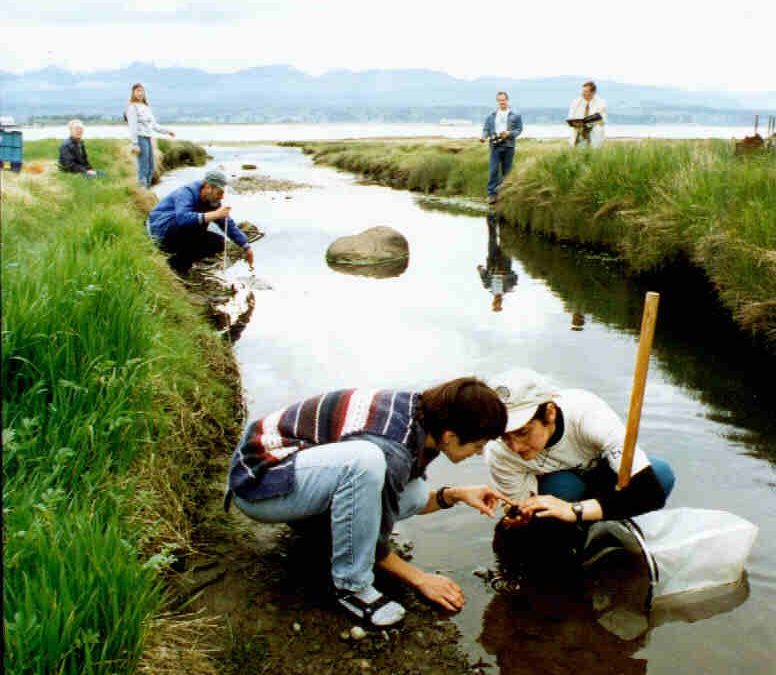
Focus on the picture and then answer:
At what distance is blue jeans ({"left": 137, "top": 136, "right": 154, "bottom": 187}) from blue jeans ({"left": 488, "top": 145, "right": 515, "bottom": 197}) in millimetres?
6786

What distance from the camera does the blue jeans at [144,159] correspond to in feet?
47.0

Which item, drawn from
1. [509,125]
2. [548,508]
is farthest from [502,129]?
[548,508]

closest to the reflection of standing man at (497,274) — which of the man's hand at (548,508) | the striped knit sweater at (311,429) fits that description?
the man's hand at (548,508)

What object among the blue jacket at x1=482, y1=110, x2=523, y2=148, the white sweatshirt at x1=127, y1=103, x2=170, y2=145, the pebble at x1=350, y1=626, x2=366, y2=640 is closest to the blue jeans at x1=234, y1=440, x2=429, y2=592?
the pebble at x1=350, y1=626, x2=366, y2=640

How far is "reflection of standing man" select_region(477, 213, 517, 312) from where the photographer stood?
9.91 meters

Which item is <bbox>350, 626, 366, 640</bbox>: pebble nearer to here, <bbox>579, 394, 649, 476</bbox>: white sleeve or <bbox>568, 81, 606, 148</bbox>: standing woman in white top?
<bbox>579, 394, 649, 476</bbox>: white sleeve

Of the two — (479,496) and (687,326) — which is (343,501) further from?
(687,326)

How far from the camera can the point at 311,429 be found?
10.7ft

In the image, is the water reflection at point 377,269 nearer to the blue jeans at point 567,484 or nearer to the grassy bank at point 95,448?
the grassy bank at point 95,448

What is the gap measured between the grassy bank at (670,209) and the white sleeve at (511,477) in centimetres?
381

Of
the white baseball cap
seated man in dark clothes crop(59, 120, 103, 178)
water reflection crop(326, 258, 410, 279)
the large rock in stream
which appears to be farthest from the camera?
seated man in dark clothes crop(59, 120, 103, 178)

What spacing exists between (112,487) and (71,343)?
0.82 meters

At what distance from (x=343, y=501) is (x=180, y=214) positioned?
18.7 feet

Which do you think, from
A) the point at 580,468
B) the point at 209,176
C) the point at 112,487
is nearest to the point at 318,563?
the point at 112,487
